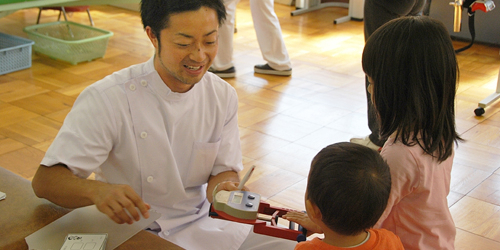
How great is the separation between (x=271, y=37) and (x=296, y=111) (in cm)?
81

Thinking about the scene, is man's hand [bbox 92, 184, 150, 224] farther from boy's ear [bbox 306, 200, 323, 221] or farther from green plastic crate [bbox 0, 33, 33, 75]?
green plastic crate [bbox 0, 33, 33, 75]

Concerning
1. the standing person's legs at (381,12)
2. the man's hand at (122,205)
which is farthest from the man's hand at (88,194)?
the standing person's legs at (381,12)

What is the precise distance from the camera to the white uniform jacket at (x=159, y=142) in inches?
43.4

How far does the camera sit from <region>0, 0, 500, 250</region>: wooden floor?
2.12m

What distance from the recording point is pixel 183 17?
112 centimetres

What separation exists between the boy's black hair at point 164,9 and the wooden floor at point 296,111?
1030 millimetres

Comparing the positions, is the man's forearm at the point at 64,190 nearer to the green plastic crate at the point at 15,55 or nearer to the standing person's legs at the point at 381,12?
the standing person's legs at the point at 381,12

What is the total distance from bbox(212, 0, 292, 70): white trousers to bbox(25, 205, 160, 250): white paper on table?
8.49 feet

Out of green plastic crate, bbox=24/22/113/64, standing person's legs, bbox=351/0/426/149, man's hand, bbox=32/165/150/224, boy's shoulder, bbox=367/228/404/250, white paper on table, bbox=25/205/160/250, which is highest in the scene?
standing person's legs, bbox=351/0/426/149

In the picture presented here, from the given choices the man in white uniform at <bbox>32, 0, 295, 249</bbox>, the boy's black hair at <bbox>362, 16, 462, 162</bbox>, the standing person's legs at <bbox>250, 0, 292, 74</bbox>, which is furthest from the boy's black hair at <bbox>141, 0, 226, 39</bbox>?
the standing person's legs at <bbox>250, 0, 292, 74</bbox>

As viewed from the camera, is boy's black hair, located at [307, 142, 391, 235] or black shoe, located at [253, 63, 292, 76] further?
black shoe, located at [253, 63, 292, 76]

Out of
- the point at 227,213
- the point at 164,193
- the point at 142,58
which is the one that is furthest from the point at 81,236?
the point at 142,58

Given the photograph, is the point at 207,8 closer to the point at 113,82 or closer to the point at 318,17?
the point at 113,82

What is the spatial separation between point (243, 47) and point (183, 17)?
3.13 metres
